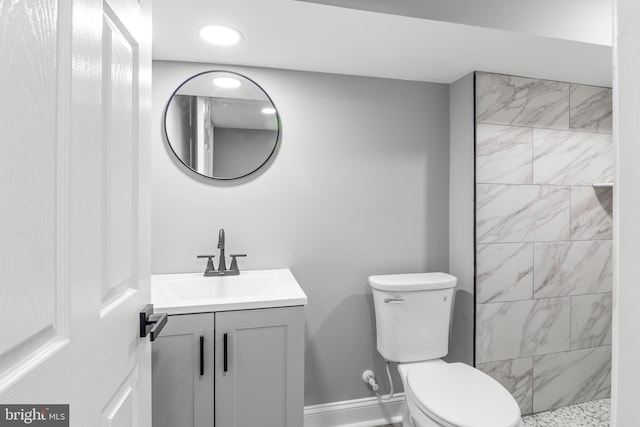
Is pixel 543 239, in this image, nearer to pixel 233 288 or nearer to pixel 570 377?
pixel 570 377

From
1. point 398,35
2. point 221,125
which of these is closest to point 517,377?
point 398,35

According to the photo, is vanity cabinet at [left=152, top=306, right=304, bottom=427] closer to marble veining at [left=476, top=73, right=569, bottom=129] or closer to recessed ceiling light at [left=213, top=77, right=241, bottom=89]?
recessed ceiling light at [left=213, top=77, right=241, bottom=89]

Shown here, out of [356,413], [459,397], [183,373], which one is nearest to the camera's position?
[183,373]

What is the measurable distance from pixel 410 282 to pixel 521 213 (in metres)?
0.85

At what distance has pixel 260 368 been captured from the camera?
137 cm

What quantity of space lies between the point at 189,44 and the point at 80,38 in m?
1.20

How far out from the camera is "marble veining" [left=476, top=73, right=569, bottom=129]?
6.39 ft

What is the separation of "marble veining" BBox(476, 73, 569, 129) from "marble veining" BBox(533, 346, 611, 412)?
57.7 inches

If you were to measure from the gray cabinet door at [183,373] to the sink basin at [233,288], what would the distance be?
14 centimetres

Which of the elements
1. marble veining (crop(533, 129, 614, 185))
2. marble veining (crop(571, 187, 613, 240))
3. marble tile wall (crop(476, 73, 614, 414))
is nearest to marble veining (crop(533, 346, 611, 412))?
marble tile wall (crop(476, 73, 614, 414))

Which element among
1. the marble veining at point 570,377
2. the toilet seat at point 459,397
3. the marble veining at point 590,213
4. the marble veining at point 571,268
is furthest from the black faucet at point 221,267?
the marble veining at point 590,213

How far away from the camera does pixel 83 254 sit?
56 centimetres

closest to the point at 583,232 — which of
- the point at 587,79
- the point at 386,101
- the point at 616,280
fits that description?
the point at 587,79

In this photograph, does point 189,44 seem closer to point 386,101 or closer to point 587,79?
point 386,101
